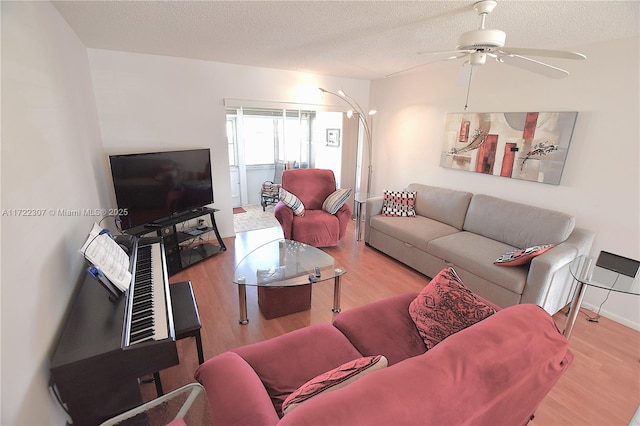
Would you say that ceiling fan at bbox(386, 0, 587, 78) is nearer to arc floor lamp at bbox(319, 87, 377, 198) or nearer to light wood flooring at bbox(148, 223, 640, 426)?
light wood flooring at bbox(148, 223, 640, 426)

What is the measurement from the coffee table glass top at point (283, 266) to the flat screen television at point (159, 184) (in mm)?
1143

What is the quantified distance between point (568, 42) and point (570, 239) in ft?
5.47

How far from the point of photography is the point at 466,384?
2.71ft

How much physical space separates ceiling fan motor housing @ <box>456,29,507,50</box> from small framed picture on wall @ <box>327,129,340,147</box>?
339 centimetres

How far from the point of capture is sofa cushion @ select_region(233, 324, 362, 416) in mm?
1280

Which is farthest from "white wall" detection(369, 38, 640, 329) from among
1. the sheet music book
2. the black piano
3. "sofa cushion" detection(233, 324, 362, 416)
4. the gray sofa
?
the sheet music book

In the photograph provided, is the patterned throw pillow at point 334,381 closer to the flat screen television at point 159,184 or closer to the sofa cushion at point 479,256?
the sofa cushion at point 479,256

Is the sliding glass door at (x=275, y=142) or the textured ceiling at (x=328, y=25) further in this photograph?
the sliding glass door at (x=275, y=142)

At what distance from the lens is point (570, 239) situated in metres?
2.49

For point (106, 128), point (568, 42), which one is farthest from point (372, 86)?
point (106, 128)

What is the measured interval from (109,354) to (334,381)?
3.17 feet

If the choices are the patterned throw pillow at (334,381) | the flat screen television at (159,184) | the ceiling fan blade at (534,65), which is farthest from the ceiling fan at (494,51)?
the flat screen television at (159,184)

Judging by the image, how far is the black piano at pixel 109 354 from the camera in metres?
1.18

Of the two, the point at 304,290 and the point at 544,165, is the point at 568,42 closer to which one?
the point at 544,165
